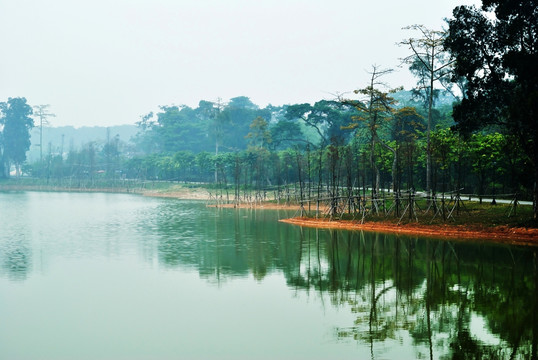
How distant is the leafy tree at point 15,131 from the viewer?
117 meters

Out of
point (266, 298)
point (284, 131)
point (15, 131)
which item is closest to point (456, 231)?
point (266, 298)

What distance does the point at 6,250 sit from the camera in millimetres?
28359

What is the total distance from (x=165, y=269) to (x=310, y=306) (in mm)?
8132

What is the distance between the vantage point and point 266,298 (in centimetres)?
1791

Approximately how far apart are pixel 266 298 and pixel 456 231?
1529 centimetres

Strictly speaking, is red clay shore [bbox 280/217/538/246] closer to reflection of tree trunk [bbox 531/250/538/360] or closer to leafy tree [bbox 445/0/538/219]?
leafy tree [bbox 445/0/538/219]

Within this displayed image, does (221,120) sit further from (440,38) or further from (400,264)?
(400,264)

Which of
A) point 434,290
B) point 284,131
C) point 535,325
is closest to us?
point 535,325

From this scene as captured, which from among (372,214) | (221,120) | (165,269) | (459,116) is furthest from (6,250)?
(221,120)

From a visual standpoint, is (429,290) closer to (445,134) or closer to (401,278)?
(401,278)

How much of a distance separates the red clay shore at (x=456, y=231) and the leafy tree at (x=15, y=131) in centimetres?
9676

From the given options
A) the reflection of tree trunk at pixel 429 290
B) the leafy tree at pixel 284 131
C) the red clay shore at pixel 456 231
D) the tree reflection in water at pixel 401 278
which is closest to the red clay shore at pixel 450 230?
the red clay shore at pixel 456 231

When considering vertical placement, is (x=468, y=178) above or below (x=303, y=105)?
below

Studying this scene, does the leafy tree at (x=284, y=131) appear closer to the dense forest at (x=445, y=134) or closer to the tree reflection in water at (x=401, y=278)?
the dense forest at (x=445, y=134)
